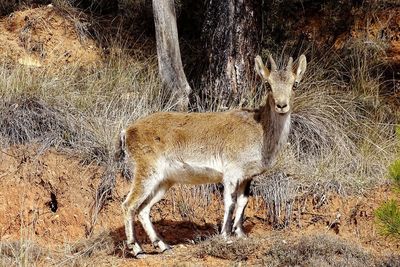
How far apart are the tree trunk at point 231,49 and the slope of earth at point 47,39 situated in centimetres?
271

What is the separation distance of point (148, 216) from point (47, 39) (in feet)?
19.1

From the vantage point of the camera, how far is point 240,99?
12.7m

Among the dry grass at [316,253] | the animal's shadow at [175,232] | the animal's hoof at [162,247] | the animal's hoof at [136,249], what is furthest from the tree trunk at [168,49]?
the dry grass at [316,253]

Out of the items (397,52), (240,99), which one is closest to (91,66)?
(240,99)

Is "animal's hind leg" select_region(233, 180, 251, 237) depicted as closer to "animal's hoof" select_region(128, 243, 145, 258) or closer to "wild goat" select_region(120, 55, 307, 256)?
"wild goat" select_region(120, 55, 307, 256)

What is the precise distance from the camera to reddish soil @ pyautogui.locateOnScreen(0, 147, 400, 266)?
11141 mm

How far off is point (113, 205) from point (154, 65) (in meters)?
3.62

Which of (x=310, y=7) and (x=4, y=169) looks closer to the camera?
(x=4, y=169)

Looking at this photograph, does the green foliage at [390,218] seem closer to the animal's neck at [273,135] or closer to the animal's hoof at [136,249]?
the animal's neck at [273,135]

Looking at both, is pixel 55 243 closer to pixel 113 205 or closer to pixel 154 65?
pixel 113 205

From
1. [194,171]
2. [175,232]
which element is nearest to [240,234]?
[194,171]

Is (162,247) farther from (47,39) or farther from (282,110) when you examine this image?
(47,39)

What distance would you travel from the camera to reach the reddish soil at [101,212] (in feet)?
36.6

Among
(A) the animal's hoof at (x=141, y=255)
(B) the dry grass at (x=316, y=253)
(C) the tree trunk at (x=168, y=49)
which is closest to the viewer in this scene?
(B) the dry grass at (x=316, y=253)
